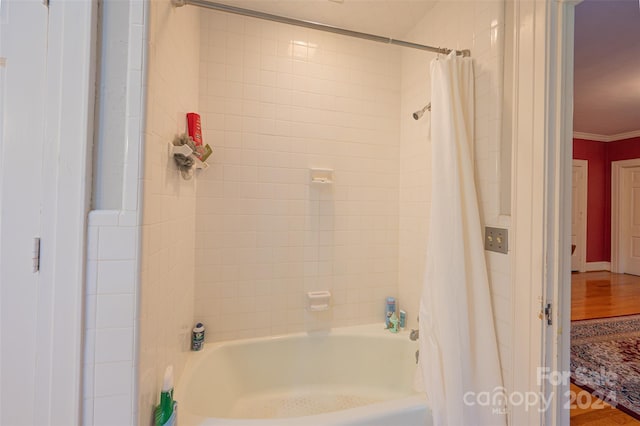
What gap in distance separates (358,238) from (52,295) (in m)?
1.48

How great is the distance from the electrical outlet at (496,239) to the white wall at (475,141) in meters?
0.03

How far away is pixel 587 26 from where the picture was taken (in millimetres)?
1974

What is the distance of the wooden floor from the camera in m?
1.49

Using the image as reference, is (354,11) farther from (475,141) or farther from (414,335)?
(414,335)

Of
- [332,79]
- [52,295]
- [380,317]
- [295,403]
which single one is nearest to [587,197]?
[380,317]

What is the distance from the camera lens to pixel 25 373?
748mm

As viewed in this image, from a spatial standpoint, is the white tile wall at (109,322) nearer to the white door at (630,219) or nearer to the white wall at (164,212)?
the white wall at (164,212)

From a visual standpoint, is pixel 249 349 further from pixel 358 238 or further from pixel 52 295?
pixel 52 295

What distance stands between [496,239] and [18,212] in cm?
164

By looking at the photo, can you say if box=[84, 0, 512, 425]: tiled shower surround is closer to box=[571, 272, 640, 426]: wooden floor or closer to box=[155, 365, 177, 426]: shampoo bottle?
box=[155, 365, 177, 426]: shampoo bottle

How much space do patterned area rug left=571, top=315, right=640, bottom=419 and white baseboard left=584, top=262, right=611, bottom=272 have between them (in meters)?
2.43

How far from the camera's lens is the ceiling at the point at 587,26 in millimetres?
1586

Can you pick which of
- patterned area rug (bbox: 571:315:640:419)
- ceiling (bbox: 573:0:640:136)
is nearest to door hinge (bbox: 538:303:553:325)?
patterned area rug (bbox: 571:315:640:419)

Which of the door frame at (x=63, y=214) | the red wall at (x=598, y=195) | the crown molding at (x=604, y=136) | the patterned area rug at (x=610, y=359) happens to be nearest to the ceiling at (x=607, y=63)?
the crown molding at (x=604, y=136)
